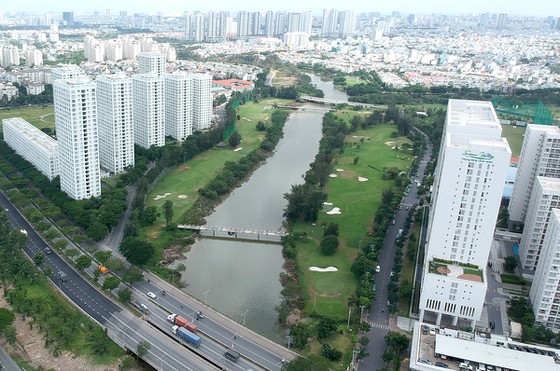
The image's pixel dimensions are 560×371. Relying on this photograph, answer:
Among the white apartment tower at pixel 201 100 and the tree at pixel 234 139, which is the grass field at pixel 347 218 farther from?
the white apartment tower at pixel 201 100

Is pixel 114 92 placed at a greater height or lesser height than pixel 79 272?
greater

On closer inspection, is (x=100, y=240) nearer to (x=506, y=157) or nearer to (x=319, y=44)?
(x=506, y=157)

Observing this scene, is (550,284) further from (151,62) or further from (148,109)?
(151,62)

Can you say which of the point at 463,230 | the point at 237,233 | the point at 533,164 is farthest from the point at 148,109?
the point at 533,164

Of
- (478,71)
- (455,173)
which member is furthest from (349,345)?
(478,71)

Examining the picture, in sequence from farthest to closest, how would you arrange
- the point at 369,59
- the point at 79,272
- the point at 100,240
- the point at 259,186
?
the point at 369,59 < the point at 259,186 < the point at 100,240 < the point at 79,272

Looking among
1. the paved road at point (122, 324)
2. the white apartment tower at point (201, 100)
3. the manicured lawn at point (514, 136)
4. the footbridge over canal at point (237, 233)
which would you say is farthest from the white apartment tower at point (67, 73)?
the manicured lawn at point (514, 136)

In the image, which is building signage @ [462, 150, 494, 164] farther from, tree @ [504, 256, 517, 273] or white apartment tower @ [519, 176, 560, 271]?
tree @ [504, 256, 517, 273]

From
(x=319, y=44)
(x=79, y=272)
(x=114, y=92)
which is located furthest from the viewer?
(x=319, y=44)
